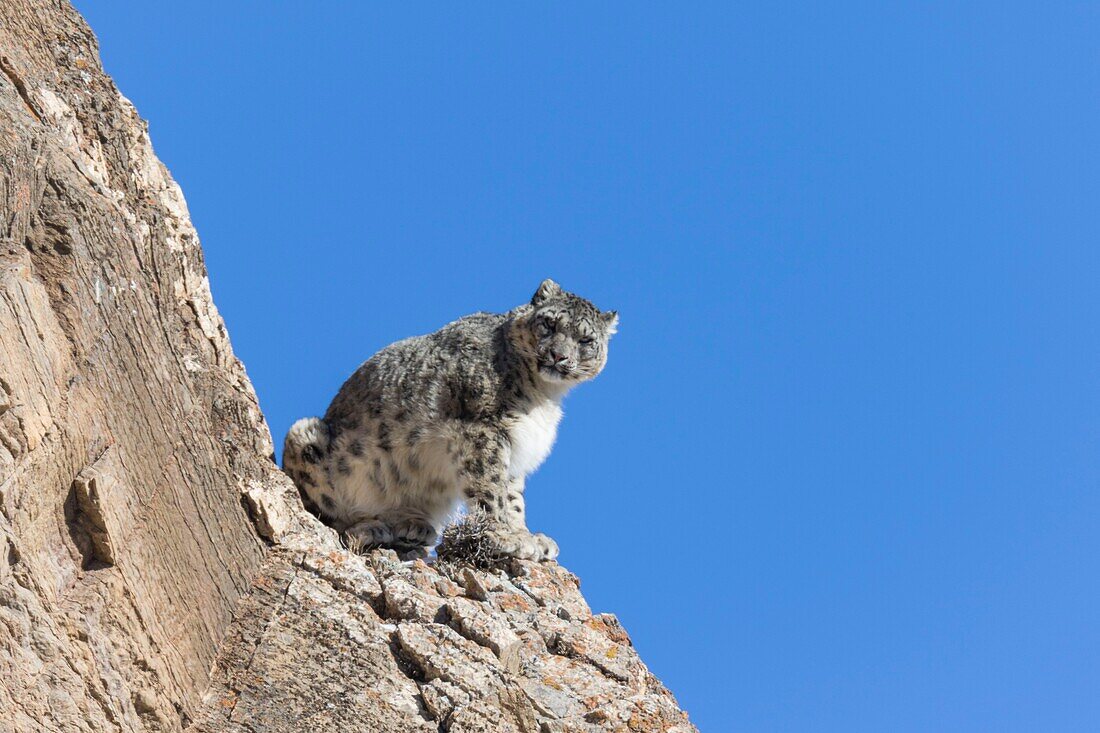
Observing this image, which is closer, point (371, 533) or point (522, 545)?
point (522, 545)

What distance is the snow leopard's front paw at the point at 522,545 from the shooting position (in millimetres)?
11617

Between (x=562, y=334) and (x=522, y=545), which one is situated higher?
(x=562, y=334)

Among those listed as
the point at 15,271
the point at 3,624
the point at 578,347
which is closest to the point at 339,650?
the point at 3,624

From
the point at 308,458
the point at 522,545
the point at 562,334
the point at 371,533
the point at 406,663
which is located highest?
the point at 562,334

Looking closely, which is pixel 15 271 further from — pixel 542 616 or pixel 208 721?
pixel 542 616

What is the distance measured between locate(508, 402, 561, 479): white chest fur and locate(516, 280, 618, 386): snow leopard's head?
0.35 meters

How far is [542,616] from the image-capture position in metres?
10.7

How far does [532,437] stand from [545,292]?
1778 millimetres

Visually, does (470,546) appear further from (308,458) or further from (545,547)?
(308,458)

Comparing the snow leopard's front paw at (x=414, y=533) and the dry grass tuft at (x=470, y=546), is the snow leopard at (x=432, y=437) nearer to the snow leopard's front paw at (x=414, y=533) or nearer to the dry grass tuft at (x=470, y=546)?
the snow leopard's front paw at (x=414, y=533)

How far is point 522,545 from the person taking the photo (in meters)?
11.7

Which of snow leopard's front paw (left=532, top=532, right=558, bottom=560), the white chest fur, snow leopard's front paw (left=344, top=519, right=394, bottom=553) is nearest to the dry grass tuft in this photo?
snow leopard's front paw (left=532, top=532, right=558, bottom=560)

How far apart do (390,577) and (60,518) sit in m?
2.98

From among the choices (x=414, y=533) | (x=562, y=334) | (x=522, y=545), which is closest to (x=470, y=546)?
(x=522, y=545)
